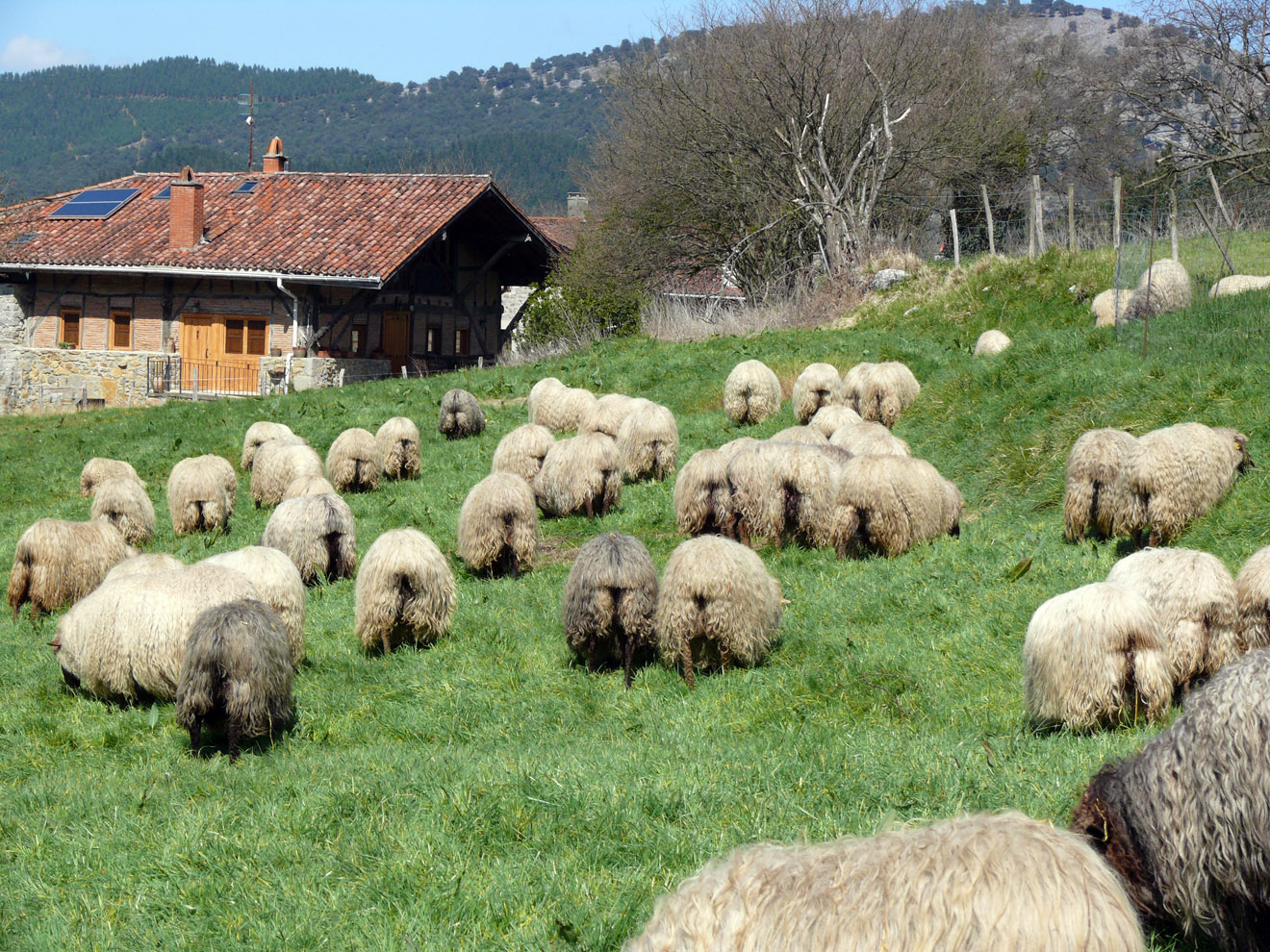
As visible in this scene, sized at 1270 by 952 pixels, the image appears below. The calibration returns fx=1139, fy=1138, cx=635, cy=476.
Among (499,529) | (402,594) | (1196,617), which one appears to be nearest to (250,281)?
(499,529)

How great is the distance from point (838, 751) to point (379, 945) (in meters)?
2.82

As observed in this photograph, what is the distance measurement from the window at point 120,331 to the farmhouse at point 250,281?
0.12ft

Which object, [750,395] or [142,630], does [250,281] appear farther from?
[142,630]

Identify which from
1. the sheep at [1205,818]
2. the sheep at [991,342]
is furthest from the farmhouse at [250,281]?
the sheep at [1205,818]

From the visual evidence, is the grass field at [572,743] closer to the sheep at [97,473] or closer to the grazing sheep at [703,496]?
the grazing sheep at [703,496]

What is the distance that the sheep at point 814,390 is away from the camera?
1702cm

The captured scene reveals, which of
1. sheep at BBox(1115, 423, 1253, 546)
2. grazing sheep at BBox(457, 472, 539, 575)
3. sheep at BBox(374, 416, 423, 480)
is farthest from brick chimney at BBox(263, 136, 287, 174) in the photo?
sheep at BBox(1115, 423, 1253, 546)

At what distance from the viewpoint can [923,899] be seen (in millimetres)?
2904

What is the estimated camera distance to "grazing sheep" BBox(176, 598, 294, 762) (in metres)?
7.29

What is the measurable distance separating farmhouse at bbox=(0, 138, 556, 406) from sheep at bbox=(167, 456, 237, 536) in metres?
14.0

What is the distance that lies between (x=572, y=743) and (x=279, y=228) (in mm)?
27462

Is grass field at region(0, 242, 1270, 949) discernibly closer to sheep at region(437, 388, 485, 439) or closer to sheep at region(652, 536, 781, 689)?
sheep at region(652, 536, 781, 689)

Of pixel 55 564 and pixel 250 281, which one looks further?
pixel 250 281

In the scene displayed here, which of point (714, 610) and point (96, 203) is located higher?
point (96, 203)
